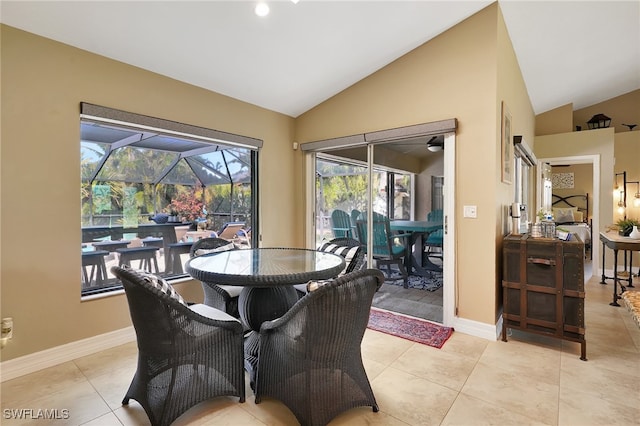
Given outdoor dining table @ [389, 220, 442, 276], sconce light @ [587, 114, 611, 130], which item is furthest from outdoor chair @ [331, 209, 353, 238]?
sconce light @ [587, 114, 611, 130]

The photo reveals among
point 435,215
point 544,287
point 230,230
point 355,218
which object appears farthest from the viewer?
point 355,218

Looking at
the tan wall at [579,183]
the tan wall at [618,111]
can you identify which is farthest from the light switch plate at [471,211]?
the tan wall at [579,183]

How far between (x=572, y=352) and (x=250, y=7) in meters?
3.88

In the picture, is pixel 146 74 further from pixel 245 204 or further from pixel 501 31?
pixel 501 31

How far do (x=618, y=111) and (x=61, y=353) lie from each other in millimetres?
9753

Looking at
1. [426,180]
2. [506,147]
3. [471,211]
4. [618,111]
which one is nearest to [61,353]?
[471,211]

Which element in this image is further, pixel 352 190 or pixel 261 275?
pixel 352 190

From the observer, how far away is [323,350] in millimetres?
1636

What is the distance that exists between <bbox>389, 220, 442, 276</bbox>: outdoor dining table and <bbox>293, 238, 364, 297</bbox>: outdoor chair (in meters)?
1.29

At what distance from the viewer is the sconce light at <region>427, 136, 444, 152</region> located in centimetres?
338

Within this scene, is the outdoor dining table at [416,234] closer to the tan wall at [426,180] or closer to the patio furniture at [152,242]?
the tan wall at [426,180]

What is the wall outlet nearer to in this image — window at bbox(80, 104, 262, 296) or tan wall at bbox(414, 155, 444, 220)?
window at bbox(80, 104, 262, 296)

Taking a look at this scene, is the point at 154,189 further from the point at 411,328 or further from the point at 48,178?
the point at 411,328

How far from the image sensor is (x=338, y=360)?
5.56 ft
